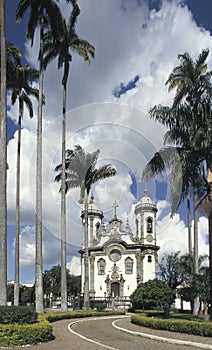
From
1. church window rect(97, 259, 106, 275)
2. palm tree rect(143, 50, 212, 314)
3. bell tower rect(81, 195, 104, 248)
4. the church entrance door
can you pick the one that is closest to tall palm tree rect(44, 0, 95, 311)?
palm tree rect(143, 50, 212, 314)

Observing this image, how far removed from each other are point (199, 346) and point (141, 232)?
2053 inches

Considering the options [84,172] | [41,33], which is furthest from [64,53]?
[84,172]

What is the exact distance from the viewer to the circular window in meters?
63.2

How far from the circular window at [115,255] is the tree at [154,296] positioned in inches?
851

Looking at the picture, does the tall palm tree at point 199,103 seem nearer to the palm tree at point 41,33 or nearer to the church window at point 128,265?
the palm tree at point 41,33

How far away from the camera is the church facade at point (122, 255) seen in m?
61.8

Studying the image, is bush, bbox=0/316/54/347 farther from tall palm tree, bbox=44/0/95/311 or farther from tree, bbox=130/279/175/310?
tree, bbox=130/279/175/310

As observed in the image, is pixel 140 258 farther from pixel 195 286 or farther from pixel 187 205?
pixel 195 286

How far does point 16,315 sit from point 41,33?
16.8 metres

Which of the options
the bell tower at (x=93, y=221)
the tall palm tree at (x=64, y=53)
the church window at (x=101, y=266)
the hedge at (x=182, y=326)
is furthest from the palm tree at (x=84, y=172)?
the bell tower at (x=93, y=221)

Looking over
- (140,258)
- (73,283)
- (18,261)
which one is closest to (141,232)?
(140,258)

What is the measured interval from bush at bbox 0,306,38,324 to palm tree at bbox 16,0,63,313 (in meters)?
8.15

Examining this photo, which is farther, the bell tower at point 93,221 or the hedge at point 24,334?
the bell tower at point 93,221

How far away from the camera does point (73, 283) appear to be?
268 feet
